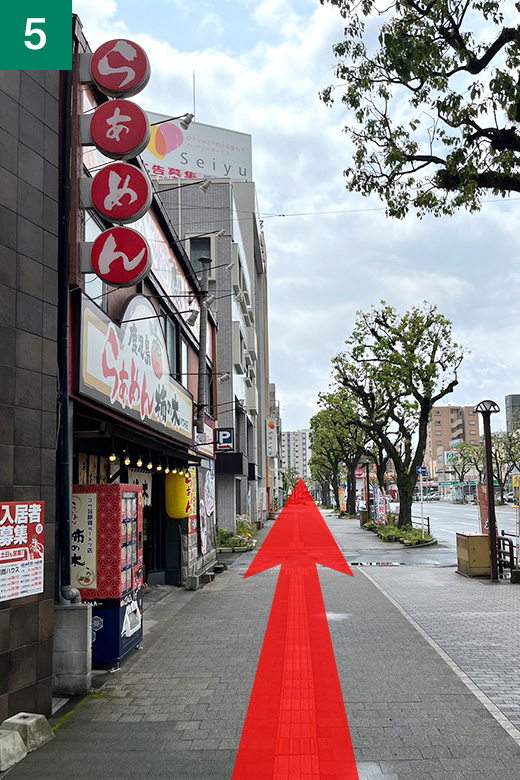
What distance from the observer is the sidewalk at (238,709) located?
223 inches

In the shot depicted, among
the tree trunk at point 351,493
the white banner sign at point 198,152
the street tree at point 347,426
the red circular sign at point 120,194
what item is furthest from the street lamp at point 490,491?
the tree trunk at point 351,493

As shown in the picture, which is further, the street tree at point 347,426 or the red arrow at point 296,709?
the street tree at point 347,426

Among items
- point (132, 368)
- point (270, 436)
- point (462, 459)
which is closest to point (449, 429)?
point (462, 459)

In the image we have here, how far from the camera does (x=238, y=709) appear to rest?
7.21 metres

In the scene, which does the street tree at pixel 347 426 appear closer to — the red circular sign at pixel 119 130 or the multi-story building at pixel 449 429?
the red circular sign at pixel 119 130

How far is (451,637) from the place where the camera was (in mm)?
10617

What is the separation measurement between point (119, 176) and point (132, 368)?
3483 millimetres

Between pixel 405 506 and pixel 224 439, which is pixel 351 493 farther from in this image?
pixel 224 439

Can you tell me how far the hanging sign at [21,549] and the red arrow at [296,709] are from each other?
2582 millimetres

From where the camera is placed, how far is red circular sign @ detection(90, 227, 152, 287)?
327 inches

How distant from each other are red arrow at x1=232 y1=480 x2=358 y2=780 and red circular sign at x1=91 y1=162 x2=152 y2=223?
236 inches

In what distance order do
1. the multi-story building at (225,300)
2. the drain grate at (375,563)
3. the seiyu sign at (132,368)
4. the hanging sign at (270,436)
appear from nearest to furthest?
the seiyu sign at (132,368) → the drain grate at (375,563) → the multi-story building at (225,300) → the hanging sign at (270,436)

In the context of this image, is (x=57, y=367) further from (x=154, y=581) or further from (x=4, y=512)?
(x=154, y=581)

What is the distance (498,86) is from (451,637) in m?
7.97
